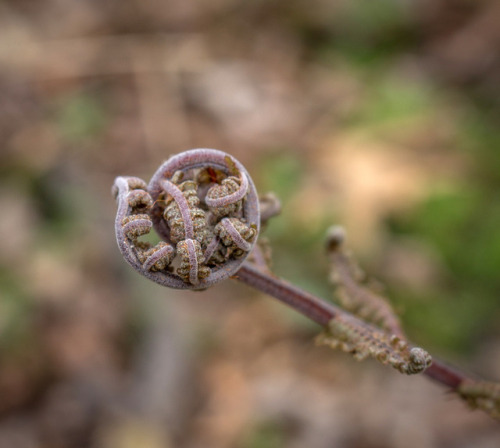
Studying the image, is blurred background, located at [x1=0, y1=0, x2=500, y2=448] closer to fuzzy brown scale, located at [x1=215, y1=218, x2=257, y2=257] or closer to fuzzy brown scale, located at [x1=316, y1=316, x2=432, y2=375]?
fuzzy brown scale, located at [x1=316, y1=316, x2=432, y2=375]

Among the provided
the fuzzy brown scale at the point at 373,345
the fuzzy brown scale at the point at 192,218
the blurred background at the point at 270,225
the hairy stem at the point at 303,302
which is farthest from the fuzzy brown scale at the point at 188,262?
the blurred background at the point at 270,225

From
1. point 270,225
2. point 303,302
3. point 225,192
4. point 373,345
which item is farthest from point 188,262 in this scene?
point 270,225

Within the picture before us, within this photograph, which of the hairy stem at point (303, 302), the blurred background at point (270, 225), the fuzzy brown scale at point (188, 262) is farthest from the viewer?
the blurred background at point (270, 225)

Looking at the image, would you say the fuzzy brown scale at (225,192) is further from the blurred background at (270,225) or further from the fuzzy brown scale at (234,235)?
the blurred background at (270,225)

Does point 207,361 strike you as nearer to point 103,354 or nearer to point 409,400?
point 103,354

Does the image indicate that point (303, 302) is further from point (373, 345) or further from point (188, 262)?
point (188, 262)

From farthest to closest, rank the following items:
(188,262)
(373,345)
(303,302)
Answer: (303,302) → (373,345) → (188,262)
